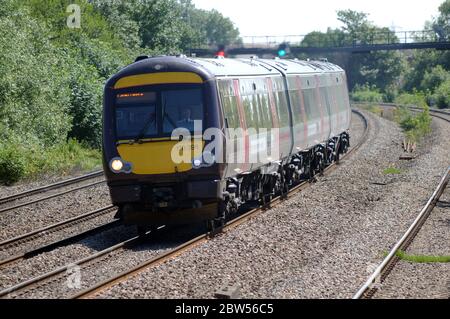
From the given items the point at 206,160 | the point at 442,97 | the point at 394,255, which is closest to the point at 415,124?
the point at 442,97

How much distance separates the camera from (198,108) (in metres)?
13.7

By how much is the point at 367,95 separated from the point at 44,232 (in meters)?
66.3

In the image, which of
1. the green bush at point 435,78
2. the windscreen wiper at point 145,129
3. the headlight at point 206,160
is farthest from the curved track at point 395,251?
the green bush at point 435,78

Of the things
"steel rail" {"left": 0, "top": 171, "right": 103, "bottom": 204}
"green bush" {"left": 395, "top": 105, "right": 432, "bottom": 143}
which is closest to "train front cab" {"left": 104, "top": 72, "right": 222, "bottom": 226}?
"steel rail" {"left": 0, "top": 171, "right": 103, "bottom": 204}

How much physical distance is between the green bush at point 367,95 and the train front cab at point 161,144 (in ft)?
213

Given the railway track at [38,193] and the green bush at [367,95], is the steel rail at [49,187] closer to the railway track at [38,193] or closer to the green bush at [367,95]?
the railway track at [38,193]

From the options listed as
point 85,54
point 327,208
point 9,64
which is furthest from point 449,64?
point 327,208

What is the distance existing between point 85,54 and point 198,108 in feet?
76.5

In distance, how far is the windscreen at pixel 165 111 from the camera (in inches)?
539

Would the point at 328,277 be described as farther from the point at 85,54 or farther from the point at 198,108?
the point at 85,54

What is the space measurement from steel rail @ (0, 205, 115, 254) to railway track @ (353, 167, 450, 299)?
6.05 meters

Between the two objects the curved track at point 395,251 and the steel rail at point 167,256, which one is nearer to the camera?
the steel rail at point 167,256

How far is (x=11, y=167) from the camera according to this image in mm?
22781

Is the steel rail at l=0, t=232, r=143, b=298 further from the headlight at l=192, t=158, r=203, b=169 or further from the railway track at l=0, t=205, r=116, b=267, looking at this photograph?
the headlight at l=192, t=158, r=203, b=169
